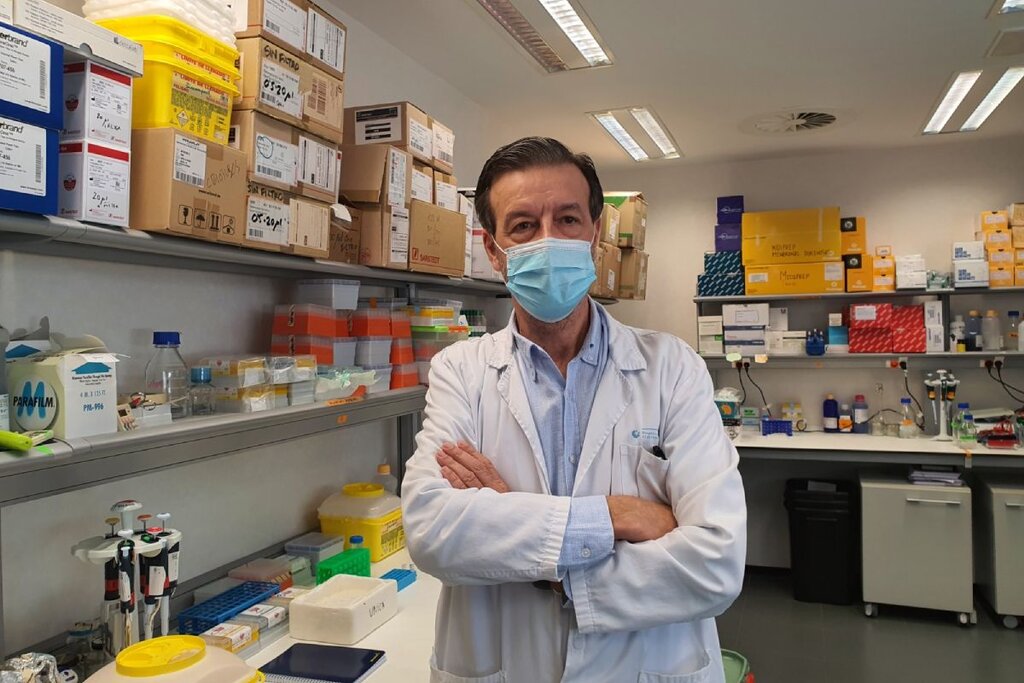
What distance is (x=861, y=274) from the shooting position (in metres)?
→ 4.65

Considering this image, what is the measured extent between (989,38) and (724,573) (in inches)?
118

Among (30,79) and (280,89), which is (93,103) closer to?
(30,79)

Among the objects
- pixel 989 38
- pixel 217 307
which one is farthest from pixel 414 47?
pixel 989 38

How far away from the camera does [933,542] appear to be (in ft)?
13.2

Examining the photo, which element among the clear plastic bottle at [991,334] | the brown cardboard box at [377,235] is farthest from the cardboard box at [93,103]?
the clear plastic bottle at [991,334]

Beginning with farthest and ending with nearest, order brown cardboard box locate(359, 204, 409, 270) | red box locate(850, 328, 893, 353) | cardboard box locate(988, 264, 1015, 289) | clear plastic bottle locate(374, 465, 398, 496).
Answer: red box locate(850, 328, 893, 353) < cardboard box locate(988, 264, 1015, 289) < clear plastic bottle locate(374, 465, 398, 496) < brown cardboard box locate(359, 204, 409, 270)

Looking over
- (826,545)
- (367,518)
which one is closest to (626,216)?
(826,545)

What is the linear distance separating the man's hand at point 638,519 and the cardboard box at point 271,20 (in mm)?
1412

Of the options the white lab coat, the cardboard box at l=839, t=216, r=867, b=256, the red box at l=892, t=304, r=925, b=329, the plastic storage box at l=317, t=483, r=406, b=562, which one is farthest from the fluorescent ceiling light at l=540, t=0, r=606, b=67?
the red box at l=892, t=304, r=925, b=329

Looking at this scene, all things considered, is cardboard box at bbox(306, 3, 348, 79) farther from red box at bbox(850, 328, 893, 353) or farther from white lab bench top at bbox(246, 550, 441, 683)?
red box at bbox(850, 328, 893, 353)

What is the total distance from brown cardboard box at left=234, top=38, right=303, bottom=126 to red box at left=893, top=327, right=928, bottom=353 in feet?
13.8

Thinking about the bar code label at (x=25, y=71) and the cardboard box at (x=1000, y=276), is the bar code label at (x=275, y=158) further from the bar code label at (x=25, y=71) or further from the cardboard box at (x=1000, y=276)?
the cardboard box at (x=1000, y=276)

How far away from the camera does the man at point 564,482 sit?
44.4 inches

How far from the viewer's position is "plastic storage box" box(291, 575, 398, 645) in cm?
178
